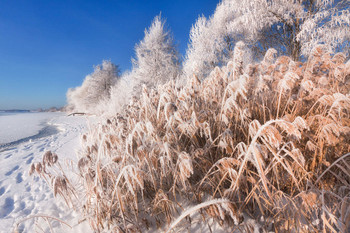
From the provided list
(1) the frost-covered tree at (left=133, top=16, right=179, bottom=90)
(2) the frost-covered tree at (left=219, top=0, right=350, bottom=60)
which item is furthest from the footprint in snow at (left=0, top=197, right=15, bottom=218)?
(1) the frost-covered tree at (left=133, top=16, right=179, bottom=90)

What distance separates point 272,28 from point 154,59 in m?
9.27

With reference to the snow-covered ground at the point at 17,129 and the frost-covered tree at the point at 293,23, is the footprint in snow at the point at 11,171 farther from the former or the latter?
the frost-covered tree at the point at 293,23

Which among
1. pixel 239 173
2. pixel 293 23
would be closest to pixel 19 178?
pixel 239 173

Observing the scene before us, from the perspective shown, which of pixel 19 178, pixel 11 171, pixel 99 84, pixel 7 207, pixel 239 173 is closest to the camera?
pixel 239 173

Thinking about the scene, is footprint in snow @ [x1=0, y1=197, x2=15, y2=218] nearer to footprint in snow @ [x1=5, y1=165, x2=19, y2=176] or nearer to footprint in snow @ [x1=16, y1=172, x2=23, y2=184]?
footprint in snow @ [x1=16, y1=172, x2=23, y2=184]

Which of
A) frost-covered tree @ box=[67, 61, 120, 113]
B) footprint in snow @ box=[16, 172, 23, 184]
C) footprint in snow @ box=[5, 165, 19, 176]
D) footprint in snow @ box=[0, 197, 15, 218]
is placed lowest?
footprint in snow @ box=[5, 165, 19, 176]

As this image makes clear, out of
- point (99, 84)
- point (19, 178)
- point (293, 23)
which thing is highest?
point (293, 23)

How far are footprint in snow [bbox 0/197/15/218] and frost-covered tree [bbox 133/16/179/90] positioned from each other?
13.1 meters

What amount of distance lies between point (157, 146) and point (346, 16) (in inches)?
441

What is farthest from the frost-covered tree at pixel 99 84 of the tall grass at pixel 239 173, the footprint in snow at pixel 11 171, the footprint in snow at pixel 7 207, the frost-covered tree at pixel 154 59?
the tall grass at pixel 239 173

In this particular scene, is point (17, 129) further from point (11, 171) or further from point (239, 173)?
point (239, 173)

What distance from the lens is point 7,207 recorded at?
1562mm

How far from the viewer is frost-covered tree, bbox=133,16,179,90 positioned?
14523 mm

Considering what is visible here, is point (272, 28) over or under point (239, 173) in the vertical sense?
over
